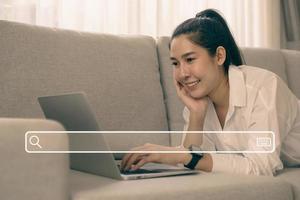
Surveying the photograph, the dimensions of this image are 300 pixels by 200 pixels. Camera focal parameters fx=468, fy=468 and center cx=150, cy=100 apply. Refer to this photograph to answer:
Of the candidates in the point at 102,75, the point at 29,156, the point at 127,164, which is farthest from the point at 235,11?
the point at 29,156

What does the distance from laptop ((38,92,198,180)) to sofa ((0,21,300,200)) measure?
1.1 inches

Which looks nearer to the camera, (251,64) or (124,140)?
(124,140)

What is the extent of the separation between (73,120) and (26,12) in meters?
0.81

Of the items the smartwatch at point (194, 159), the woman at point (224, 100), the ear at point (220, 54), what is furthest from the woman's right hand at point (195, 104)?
the smartwatch at point (194, 159)

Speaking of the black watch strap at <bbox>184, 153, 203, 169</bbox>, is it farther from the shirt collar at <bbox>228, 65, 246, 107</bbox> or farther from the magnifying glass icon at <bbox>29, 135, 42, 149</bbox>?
the magnifying glass icon at <bbox>29, 135, 42, 149</bbox>

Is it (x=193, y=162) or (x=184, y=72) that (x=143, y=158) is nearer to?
(x=193, y=162)

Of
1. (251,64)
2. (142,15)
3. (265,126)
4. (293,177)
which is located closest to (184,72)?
(265,126)

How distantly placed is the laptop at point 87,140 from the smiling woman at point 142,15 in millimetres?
680

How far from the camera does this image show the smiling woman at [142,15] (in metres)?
1.61

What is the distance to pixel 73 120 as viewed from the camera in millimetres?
904

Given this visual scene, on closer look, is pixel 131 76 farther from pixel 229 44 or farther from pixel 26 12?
pixel 26 12

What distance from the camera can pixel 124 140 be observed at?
131 cm

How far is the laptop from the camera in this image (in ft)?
2.73

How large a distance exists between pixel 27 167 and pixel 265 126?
Answer: 594 millimetres
